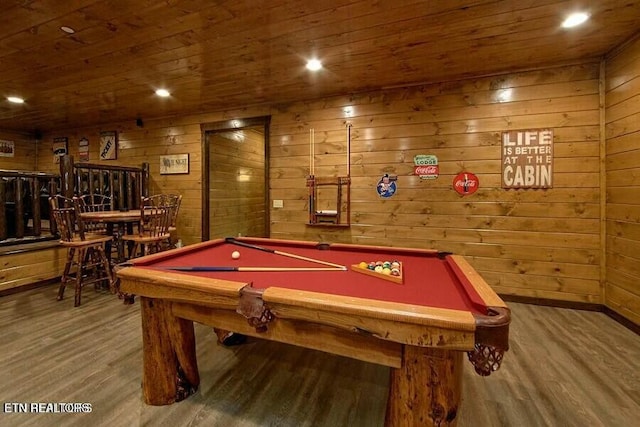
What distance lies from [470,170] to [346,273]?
2.33m

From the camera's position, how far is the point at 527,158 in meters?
2.85

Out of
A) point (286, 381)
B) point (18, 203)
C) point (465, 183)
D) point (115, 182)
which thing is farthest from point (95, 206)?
point (465, 183)

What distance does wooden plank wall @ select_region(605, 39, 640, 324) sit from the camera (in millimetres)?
2270

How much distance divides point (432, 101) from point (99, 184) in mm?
4692

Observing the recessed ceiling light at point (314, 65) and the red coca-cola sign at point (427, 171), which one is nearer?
the recessed ceiling light at point (314, 65)

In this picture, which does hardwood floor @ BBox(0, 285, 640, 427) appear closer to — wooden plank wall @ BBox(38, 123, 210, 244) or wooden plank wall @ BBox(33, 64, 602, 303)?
wooden plank wall @ BBox(33, 64, 602, 303)

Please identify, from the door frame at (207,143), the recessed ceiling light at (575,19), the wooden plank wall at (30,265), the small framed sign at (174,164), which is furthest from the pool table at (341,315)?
the small framed sign at (174,164)

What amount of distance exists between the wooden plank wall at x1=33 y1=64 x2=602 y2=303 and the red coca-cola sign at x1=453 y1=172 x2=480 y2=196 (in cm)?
6

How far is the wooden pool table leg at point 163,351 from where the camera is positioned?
1.44m

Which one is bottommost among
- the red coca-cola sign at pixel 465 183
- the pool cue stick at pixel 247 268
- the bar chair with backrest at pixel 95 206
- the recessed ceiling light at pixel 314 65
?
the pool cue stick at pixel 247 268

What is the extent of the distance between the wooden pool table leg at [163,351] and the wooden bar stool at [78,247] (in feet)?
5.34

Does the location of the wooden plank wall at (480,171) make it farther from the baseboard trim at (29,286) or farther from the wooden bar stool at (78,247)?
the baseboard trim at (29,286)

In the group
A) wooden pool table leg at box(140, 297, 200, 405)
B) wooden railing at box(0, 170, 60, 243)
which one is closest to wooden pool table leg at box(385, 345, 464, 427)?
wooden pool table leg at box(140, 297, 200, 405)

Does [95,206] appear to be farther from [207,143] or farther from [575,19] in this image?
[575,19]
